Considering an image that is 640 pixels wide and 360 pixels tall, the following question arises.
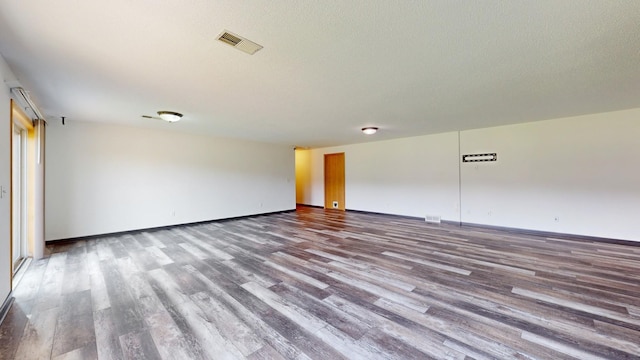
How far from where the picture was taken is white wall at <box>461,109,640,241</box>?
14.4 feet

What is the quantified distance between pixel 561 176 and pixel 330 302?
5468 mm

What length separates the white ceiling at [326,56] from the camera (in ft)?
5.69

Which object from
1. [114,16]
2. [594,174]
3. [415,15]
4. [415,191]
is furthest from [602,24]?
[415,191]

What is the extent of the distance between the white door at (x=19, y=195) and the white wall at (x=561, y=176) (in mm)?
8291

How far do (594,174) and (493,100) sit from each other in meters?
2.88

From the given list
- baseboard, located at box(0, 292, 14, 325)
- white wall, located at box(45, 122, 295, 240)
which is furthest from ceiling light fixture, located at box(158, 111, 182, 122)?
baseboard, located at box(0, 292, 14, 325)

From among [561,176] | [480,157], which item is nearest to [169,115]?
[480,157]

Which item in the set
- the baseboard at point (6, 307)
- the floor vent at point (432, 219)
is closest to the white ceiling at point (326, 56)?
the baseboard at point (6, 307)

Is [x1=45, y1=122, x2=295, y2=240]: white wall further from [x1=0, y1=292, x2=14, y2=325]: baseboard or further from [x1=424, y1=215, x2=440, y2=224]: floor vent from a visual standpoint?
[x1=424, y1=215, x2=440, y2=224]: floor vent

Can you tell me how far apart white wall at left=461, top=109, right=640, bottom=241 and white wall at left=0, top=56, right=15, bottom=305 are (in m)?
7.55

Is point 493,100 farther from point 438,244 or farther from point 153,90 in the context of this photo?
point 153,90

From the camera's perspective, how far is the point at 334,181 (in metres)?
9.11

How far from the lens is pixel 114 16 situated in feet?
5.79

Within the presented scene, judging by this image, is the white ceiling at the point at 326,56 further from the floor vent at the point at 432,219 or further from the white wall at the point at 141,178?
the floor vent at the point at 432,219
